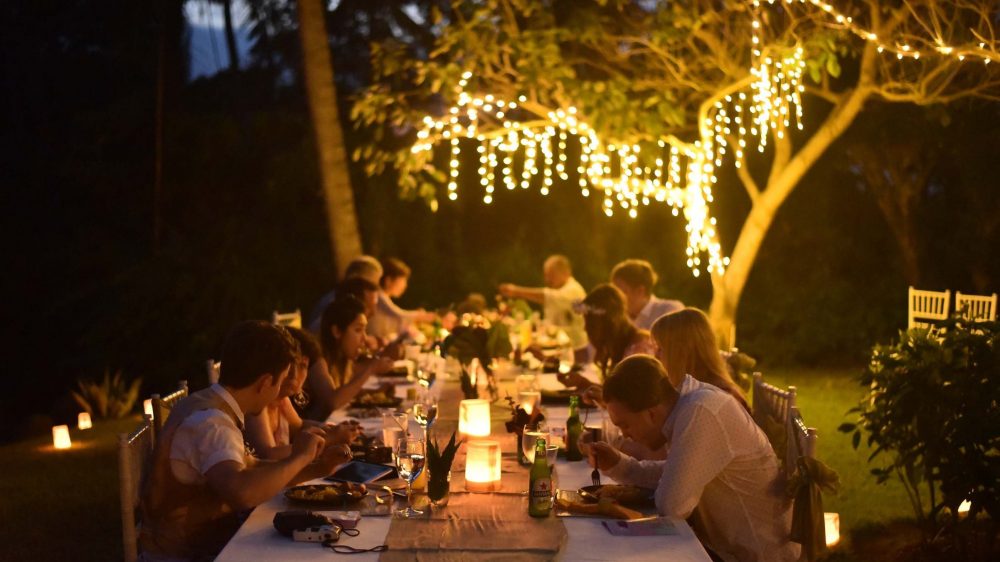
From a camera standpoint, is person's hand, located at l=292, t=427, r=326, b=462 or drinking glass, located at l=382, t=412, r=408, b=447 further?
drinking glass, located at l=382, t=412, r=408, b=447

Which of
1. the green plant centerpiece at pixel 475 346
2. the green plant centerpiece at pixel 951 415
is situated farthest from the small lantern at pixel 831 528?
the green plant centerpiece at pixel 475 346

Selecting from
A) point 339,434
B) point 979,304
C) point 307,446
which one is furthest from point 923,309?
point 307,446

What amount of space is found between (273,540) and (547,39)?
5835mm

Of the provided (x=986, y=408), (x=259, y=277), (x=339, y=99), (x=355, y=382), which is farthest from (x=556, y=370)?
(x=339, y=99)

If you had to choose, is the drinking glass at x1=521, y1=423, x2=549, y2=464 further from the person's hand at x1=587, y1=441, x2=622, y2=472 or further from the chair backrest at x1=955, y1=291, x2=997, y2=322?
the chair backrest at x1=955, y1=291, x2=997, y2=322

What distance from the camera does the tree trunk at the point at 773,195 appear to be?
8094mm

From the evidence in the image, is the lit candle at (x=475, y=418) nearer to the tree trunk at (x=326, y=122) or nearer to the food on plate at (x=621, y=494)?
the food on plate at (x=621, y=494)

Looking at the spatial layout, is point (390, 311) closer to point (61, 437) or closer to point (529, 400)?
point (61, 437)

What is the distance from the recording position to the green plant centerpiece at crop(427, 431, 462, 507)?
3.30 meters

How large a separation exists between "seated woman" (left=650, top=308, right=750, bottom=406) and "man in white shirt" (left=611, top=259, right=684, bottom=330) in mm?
2537

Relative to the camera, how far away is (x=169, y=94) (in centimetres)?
1288

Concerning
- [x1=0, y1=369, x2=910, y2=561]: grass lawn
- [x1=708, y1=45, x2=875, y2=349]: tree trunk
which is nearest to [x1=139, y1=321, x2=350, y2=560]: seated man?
[x1=0, y1=369, x2=910, y2=561]: grass lawn

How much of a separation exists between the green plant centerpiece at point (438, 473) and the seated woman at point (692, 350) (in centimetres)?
116

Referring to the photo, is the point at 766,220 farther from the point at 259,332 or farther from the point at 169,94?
the point at 169,94
